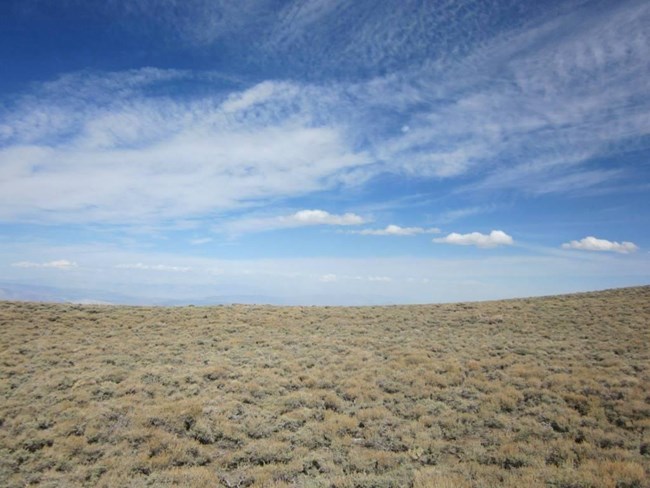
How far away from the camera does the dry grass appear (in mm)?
9227

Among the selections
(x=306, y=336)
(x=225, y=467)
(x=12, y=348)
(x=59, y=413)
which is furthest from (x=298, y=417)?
(x=12, y=348)

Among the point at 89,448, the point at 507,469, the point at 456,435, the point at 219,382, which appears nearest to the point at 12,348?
the point at 219,382

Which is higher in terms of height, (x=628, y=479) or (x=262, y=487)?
(x=628, y=479)

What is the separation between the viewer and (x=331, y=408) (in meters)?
13.8

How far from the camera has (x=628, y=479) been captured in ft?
25.6

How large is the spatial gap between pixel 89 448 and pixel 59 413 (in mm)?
3479

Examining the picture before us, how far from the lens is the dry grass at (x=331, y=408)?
9227mm

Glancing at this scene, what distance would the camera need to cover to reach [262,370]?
1798cm

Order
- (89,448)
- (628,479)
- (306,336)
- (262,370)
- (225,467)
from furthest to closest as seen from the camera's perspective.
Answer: (306,336), (262,370), (89,448), (225,467), (628,479)

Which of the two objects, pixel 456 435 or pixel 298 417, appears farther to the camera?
pixel 298 417

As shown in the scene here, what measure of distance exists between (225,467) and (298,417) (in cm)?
340

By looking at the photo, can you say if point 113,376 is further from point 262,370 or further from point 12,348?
point 12,348

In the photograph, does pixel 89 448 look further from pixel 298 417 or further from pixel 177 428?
pixel 298 417

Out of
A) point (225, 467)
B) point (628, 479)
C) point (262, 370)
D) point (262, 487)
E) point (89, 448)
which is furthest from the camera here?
point (262, 370)
